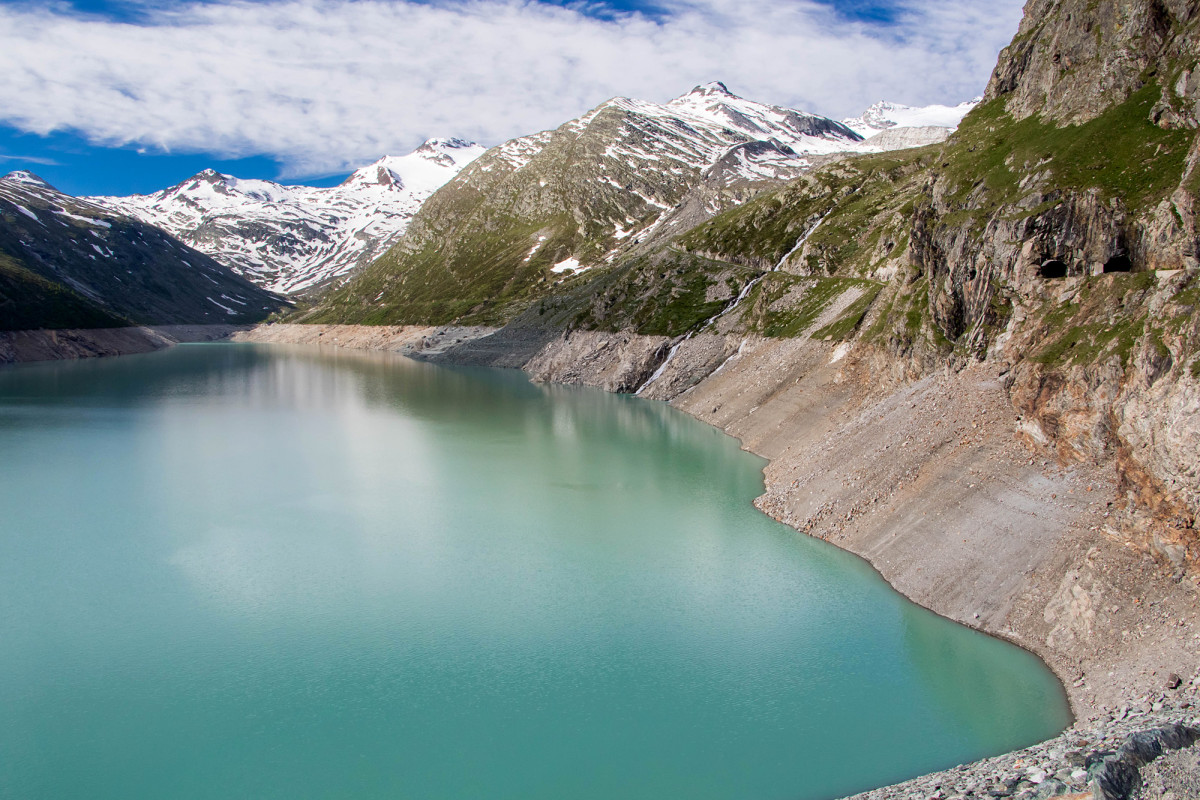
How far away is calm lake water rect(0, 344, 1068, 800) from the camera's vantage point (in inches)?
789

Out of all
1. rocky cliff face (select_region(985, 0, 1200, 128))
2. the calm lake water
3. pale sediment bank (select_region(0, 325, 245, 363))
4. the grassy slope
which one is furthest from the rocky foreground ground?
the grassy slope

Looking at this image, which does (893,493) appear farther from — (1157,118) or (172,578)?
(172,578)

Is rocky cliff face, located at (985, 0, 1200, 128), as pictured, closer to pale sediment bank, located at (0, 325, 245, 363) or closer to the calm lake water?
the calm lake water

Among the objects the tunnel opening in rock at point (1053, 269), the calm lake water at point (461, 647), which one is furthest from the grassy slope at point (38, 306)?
the tunnel opening in rock at point (1053, 269)

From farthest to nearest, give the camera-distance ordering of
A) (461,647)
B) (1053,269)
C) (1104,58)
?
1. (1104,58)
2. (1053,269)
3. (461,647)

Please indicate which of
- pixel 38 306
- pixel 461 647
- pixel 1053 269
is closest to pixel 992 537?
pixel 1053 269

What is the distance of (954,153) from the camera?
180 feet

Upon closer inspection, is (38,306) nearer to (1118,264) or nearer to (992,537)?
(992,537)

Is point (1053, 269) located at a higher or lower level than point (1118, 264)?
lower

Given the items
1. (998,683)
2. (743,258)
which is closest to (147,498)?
(998,683)

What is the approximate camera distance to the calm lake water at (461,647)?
789 inches

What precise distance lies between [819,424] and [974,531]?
22.4 meters

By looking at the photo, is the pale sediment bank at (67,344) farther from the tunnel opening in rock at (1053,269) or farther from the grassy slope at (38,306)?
the tunnel opening in rock at (1053,269)

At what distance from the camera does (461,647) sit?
85.9 feet
